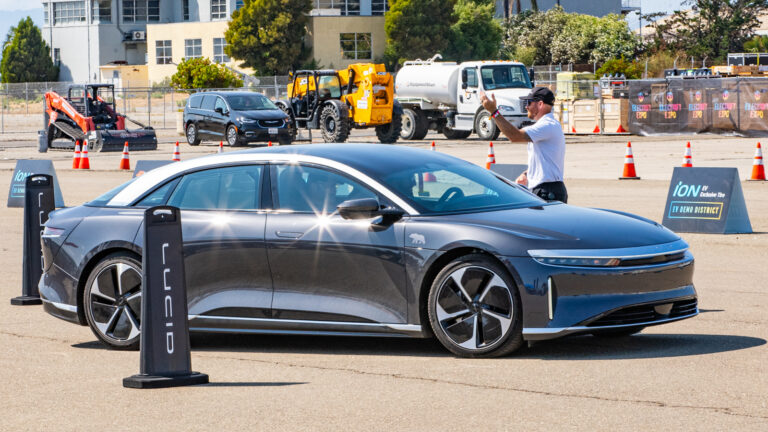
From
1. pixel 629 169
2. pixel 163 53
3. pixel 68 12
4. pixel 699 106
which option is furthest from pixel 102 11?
pixel 629 169

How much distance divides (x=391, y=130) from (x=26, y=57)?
6566 cm

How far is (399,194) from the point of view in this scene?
7961mm

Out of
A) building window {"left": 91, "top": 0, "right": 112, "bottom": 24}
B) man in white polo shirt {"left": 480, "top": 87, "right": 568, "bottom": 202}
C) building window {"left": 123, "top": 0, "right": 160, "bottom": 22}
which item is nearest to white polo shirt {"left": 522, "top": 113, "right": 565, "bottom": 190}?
man in white polo shirt {"left": 480, "top": 87, "right": 568, "bottom": 202}

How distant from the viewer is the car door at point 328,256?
308 inches

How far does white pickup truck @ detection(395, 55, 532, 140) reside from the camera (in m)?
40.1

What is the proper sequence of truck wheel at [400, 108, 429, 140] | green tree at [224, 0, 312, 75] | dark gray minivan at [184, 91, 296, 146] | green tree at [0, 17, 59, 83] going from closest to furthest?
dark gray minivan at [184, 91, 296, 146]
truck wheel at [400, 108, 429, 140]
green tree at [224, 0, 312, 75]
green tree at [0, 17, 59, 83]

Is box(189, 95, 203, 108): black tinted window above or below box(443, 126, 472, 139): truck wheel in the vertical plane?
above

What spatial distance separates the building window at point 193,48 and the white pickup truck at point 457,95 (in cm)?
5039

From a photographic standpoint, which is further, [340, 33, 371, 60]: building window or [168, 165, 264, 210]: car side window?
[340, 33, 371, 60]: building window

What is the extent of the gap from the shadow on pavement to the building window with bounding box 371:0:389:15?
272 ft

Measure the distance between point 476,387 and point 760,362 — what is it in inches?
71.5

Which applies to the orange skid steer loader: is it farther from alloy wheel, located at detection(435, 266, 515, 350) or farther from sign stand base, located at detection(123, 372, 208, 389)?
sign stand base, located at detection(123, 372, 208, 389)

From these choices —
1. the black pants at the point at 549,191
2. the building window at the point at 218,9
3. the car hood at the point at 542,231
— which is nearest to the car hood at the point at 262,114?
the black pants at the point at 549,191

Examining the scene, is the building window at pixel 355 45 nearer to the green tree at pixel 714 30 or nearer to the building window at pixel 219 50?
the building window at pixel 219 50
